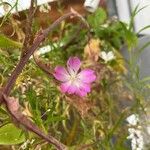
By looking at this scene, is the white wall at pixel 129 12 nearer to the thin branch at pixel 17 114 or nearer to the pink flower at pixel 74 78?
the pink flower at pixel 74 78

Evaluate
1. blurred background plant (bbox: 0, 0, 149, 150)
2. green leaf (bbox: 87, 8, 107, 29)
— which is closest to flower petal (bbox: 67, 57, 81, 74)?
blurred background plant (bbox: 0, 0, 149, 150)

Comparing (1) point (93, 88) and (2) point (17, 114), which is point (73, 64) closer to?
(2) point (17, 114)

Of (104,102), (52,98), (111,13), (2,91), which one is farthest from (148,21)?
(2,91)

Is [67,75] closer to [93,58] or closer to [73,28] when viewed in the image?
[93,58]

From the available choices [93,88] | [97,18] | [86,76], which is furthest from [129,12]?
[86,76]

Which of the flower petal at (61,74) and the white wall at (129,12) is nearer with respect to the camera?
the flower petal at (61,74)

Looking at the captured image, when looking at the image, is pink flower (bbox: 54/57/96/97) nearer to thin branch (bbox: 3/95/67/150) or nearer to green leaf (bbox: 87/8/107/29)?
thin branch (bbox: 3/95/67/150)

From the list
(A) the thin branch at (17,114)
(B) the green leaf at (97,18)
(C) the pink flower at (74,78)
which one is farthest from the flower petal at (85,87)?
(B) the green leaf at (97,18)
